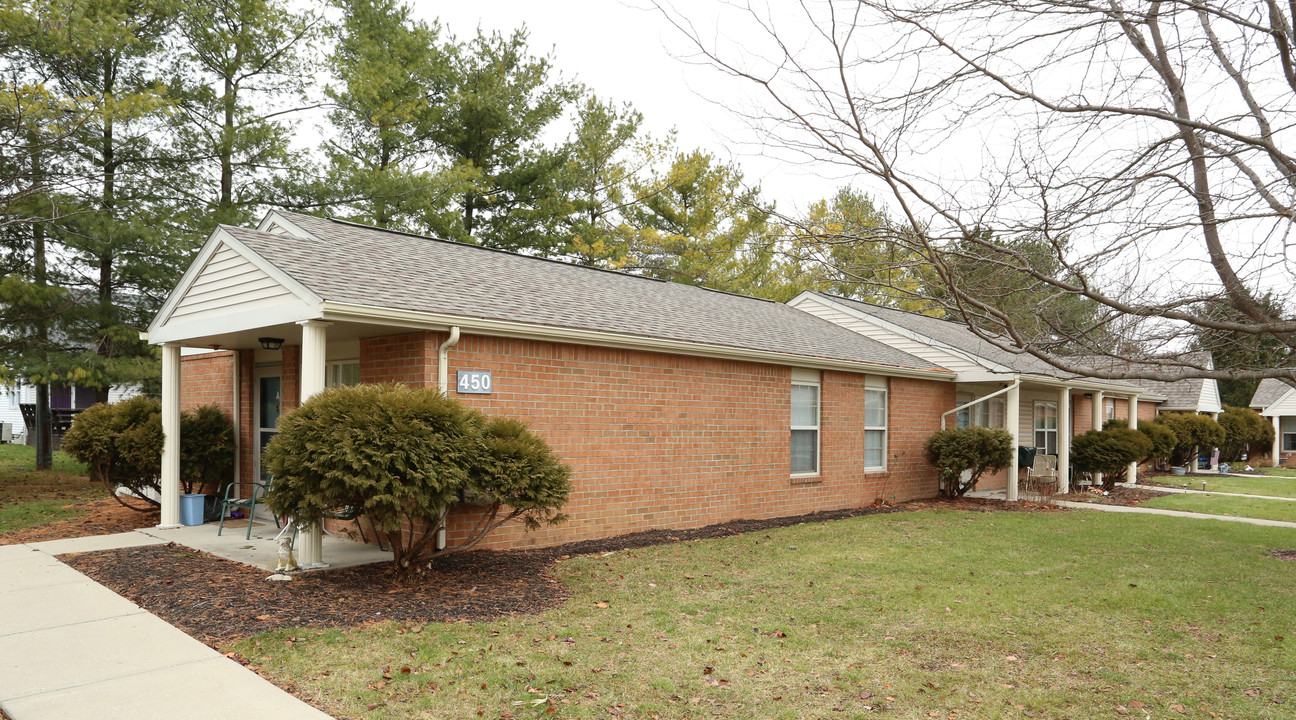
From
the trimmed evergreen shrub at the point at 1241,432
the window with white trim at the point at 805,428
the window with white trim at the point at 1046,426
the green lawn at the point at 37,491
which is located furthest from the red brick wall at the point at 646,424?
the trimmed evergreen shrub at the point at 1241,432

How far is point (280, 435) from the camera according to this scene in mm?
6980

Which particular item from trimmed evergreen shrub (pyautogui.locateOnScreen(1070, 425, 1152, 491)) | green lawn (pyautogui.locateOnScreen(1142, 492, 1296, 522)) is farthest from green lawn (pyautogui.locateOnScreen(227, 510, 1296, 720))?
trimmed evergreen shrub (pyautogui.locateOnScreen(1070, 425, 1152, 491))

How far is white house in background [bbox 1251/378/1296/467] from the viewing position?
33438 millimetres

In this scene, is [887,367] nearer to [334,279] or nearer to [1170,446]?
[334,279]

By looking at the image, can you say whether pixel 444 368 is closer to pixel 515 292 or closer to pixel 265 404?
pixel 515 292

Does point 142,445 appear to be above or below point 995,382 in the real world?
below

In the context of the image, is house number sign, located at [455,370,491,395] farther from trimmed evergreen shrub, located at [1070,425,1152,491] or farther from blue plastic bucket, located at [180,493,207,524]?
trimmed evergreen shrub, located at [1070,425,1152,491]

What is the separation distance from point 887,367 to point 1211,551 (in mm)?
5635

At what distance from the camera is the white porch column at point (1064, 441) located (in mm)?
17281

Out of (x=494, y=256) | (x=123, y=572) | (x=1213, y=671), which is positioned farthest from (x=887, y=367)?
(x=123, y=572)

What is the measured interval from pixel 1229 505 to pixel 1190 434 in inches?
398

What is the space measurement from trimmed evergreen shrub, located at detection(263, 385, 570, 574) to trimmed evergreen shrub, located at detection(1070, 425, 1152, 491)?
49.7 ft

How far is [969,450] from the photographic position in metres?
14.9

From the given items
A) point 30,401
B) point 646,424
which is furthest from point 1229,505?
point 30,401
